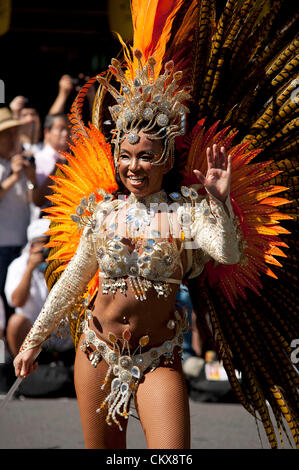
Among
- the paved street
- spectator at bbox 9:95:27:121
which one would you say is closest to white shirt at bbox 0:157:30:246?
spectator at bbox 9:95:27:121

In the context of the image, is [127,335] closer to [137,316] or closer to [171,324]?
[137,316]

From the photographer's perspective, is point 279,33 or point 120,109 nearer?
point 120,109

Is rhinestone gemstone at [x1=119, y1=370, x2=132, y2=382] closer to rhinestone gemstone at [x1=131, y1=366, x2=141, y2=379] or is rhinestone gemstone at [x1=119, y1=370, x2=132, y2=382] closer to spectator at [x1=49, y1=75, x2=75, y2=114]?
rhinestone gemstone at [x1=131, y1=366, x2=141, y2=379]

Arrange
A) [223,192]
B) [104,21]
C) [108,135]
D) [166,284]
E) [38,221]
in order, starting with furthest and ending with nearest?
[104,21] → [38,221] → [108,135] → [166,284] → [223,192]

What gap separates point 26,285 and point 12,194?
743mm

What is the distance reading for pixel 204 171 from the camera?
3.07m

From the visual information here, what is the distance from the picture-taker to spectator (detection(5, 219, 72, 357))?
221 inches

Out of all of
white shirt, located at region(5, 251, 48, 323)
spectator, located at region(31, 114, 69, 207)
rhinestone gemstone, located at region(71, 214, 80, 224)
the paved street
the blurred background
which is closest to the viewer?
rhinestone gemstone, located at region(71, 214, 80, 224)

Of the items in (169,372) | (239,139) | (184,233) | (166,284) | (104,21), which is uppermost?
(104,21)

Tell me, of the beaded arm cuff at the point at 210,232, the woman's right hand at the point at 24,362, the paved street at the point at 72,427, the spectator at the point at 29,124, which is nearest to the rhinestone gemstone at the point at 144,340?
the beaded arm cuff at the point at 210,232

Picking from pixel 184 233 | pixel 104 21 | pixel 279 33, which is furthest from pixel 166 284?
pixel 104 21

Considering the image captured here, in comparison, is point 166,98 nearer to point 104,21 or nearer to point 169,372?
point 169,372

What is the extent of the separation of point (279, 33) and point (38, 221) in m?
2.96
